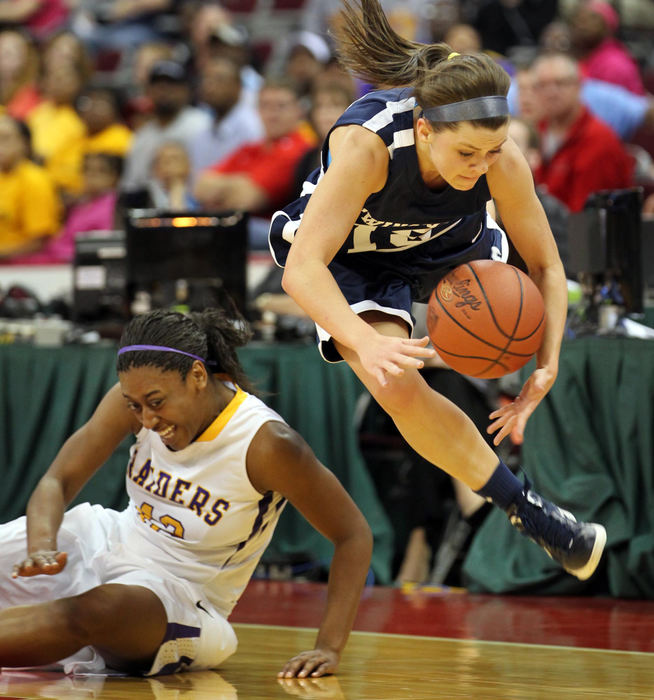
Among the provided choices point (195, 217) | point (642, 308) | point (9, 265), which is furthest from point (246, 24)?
point (642, 308)

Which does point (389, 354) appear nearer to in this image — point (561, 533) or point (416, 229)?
point (416, 229)

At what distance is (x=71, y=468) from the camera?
9.70 feet

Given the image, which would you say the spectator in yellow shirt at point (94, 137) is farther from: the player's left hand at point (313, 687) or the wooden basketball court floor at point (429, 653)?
the player's left hand at point (313, 687)

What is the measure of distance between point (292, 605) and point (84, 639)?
1.65 m

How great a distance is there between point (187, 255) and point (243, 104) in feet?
9.89

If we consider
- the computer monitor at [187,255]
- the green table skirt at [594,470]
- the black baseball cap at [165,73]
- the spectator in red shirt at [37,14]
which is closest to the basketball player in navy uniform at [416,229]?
the green table skirt at [594,470]

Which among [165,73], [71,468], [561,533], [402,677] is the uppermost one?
[165,73]

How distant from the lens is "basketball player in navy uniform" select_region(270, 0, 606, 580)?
2656 mm

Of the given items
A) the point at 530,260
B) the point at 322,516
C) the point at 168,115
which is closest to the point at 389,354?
the point at 322,516

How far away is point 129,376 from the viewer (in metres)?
2.82

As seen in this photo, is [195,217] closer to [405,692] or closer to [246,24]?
[405,692]

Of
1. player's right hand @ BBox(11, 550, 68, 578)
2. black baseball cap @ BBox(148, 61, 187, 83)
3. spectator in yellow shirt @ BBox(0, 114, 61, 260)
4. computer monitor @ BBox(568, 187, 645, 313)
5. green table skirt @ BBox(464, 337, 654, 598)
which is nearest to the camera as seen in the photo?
player's right hand @ BBox(11, 550, 68, 578)

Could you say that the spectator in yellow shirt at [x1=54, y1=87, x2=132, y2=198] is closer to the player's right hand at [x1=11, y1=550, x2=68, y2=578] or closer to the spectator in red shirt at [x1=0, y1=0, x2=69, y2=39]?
the spectator in red shirt at [x1=0, y1=0, x2=69, y2=39]

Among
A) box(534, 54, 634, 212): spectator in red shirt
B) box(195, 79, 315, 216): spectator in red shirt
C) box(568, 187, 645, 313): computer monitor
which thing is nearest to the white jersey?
box(568, 187, 645, 313): computer monitor
